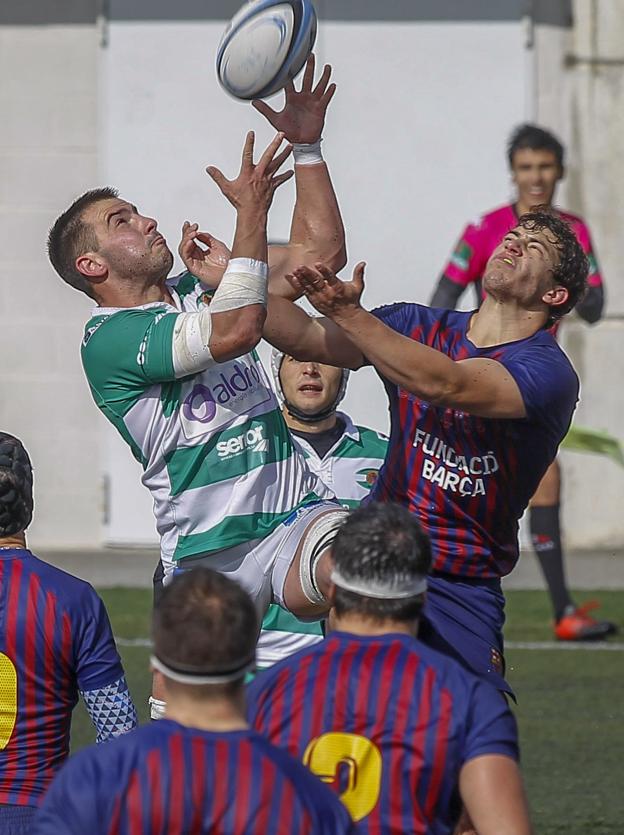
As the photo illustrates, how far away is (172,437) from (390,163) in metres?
6.25

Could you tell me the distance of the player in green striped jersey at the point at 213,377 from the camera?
14.1 feet

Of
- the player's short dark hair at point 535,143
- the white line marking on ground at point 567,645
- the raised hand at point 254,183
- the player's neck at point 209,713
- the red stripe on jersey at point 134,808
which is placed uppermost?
the player's short dark hair at point 535,143

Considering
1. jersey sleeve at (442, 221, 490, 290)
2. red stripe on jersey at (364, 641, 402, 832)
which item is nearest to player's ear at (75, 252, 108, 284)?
red stripe on jersey at (364, 641, 402, 832)

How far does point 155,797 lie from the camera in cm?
262

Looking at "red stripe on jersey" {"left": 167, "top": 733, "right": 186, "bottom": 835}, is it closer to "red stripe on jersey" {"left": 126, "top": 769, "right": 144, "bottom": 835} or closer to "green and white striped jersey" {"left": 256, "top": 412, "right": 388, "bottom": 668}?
"red stripe on jersey" {"left": 126, "top": 769, "right": 144, "bottom": 835}

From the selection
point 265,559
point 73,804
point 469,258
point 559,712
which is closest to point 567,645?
point 559,712

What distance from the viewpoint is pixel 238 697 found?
8.95 feet

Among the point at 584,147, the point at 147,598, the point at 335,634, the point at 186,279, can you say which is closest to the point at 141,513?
the point at 147,598

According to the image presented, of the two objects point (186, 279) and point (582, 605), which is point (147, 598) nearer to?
point (582, 605)

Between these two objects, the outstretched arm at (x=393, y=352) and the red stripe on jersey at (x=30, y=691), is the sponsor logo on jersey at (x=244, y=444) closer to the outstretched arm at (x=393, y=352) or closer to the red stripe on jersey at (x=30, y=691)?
the outstretched arm at (x=393, y=352)

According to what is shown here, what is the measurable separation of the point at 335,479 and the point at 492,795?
2.73 m

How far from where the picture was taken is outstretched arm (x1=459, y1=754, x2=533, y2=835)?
118 inches

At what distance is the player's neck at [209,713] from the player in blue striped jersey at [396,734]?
0.33 m

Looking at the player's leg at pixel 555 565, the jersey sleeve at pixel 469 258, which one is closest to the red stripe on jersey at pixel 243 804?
the player's leg at pixel 555 565
